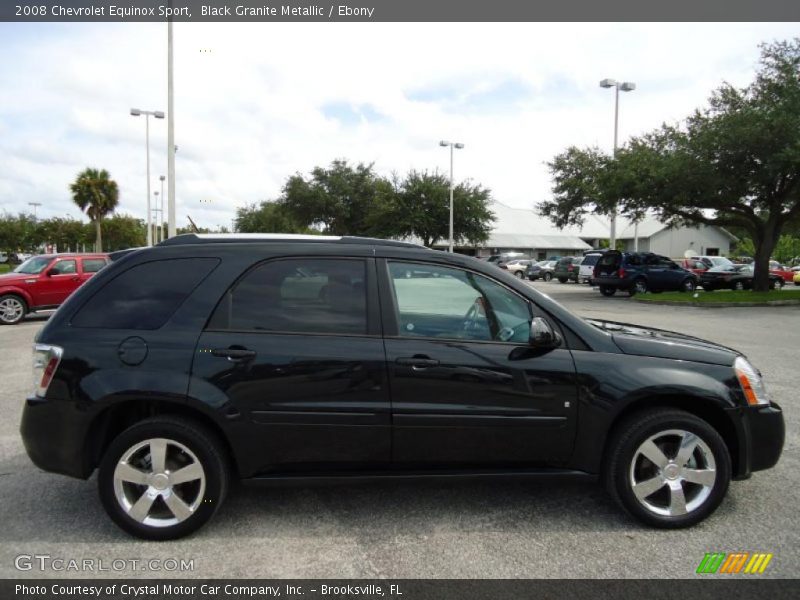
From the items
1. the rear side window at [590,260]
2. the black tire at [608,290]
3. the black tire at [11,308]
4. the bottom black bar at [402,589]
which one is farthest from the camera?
the rear side window at [590,260]

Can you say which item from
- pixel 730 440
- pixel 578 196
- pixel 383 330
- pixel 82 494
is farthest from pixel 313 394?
pixel 578 196

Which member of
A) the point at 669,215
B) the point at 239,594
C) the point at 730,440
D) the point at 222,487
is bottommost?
the point at 239,594

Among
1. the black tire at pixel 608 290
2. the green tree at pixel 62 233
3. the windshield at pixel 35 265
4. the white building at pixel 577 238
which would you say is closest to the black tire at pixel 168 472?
the windshield at pixel 35 265

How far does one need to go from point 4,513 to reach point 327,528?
2.05m

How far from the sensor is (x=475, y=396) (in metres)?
3.36

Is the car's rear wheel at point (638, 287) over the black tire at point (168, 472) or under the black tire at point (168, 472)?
over

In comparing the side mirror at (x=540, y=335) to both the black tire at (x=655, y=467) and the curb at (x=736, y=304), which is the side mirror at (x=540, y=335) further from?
the curb at (x=736, y=304)

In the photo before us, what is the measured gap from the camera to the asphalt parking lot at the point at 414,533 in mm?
3020

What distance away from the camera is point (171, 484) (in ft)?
10.8

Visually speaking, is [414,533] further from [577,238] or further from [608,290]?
[577,238]

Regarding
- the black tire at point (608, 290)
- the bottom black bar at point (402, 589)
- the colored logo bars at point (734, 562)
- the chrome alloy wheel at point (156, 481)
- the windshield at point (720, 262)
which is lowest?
the bottom black bar at point (402, 589)

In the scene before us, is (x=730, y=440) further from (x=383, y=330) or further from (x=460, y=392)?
(x=383, y=330)

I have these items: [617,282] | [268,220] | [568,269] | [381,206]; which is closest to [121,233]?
[268,220]

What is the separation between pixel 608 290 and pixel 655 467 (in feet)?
72.8
